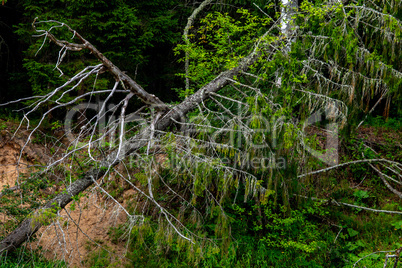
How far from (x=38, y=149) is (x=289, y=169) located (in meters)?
6.58

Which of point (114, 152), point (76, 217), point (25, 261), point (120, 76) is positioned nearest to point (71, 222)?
point (76, 217)

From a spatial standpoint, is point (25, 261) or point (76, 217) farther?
point (76, 217)

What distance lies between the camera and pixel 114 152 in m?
6.23

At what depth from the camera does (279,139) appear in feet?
18.1

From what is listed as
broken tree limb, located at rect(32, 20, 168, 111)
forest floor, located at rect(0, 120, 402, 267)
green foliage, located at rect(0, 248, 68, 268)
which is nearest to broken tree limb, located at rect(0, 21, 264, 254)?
broken tree limb, located at rect(32, 20, 168, 111)

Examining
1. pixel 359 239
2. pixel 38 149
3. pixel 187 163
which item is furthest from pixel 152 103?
pixel 359 239

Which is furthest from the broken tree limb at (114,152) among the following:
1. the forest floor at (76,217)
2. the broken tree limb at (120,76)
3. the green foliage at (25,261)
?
the forest floor at (76,217)

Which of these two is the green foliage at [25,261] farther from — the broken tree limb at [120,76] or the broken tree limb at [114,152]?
the broken tree limb at [120,76]

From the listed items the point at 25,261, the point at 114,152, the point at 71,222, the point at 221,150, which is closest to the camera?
the point at 25,261

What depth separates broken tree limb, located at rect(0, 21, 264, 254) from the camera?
5.64 metres

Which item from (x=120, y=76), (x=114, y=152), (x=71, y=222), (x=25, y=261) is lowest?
(x=71, y=222)

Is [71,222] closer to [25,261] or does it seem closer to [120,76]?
[25,261]

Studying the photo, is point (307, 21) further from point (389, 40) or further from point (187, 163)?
point (187, 163)

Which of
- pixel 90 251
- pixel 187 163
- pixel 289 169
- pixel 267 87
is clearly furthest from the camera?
pixel 267 87
